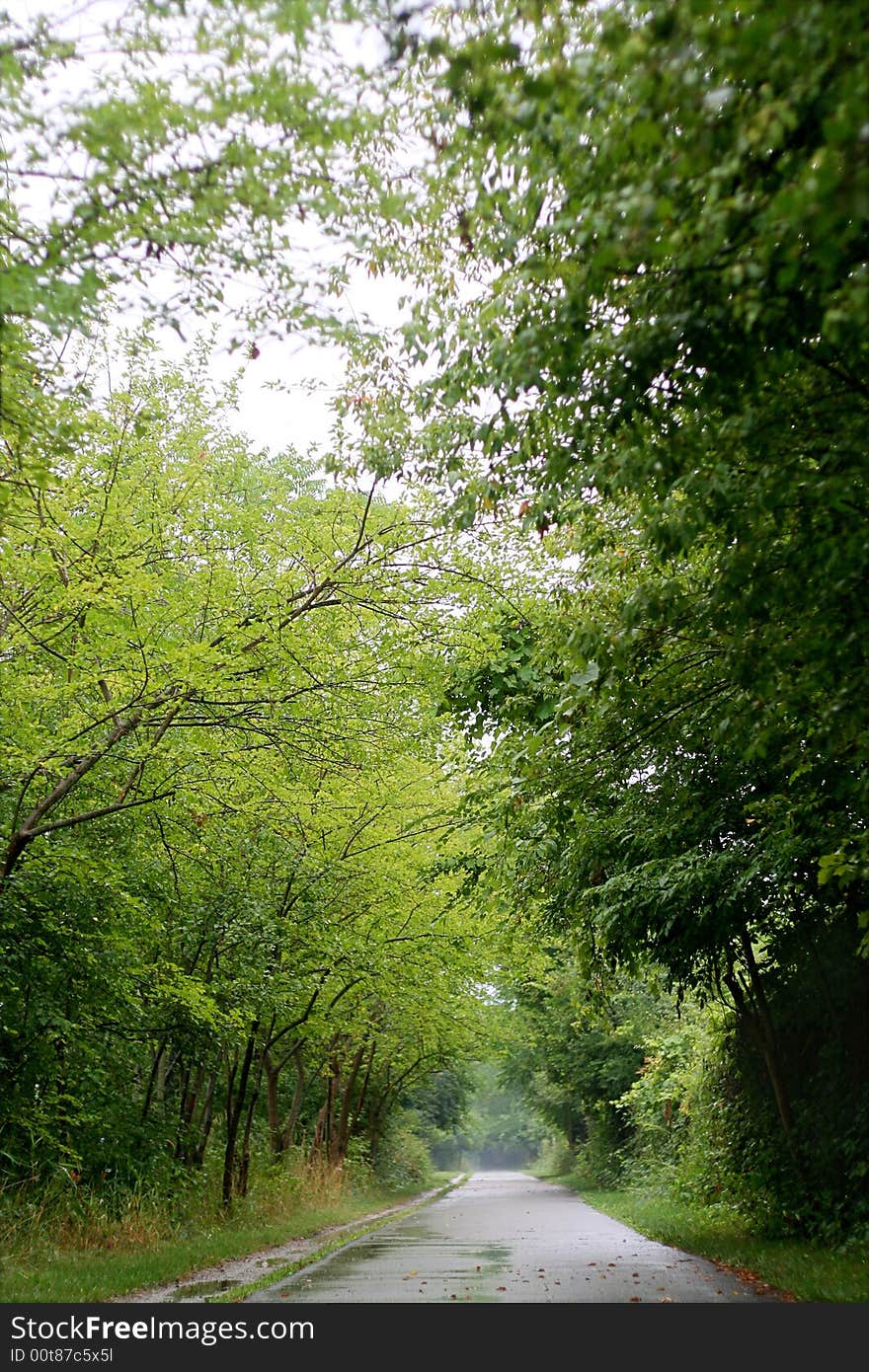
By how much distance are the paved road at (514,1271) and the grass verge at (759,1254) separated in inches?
9.1

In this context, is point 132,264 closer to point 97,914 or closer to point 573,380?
point 573,380

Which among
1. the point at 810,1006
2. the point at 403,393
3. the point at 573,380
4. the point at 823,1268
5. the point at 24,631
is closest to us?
the point at 573,380

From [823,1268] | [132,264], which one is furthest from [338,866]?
[132,264]

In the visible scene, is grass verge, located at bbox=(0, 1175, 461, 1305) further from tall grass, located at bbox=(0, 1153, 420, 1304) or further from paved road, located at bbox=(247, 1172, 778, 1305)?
paved road, located at bbox=(247, 1172, 778, 1305)

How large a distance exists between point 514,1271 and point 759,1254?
8.36 feet

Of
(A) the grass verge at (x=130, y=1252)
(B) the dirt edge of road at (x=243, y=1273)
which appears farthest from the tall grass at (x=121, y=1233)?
(B) the dirt edge of road at (x=243, y=1273)

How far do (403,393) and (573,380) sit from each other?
6.88ft

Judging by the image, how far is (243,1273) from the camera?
1134cm

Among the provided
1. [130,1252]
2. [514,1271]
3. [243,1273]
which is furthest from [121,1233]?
[514,1271]

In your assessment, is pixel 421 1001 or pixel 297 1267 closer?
pixel 297 1267

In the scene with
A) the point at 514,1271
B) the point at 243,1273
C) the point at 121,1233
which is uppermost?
the point at 121,1233

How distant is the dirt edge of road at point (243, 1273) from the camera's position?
9.33 m

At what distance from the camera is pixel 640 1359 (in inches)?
267

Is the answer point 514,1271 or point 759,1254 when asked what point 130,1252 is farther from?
point 759,1254
